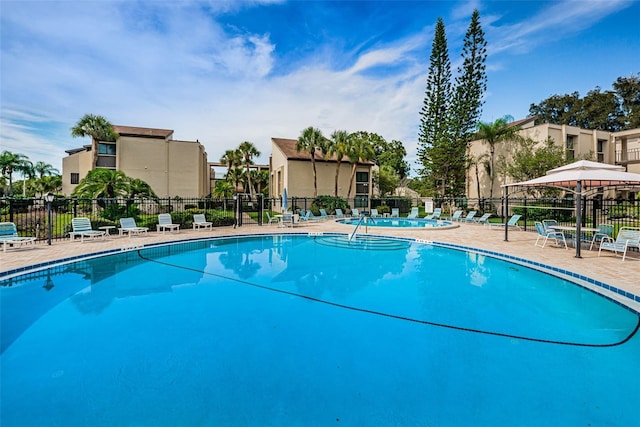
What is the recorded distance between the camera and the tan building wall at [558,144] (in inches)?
976

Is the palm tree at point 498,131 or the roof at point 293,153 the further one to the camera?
the roof at point 293,153

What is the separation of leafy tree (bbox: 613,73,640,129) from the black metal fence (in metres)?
16.8

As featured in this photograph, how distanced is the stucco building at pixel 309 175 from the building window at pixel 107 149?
47.2 ft

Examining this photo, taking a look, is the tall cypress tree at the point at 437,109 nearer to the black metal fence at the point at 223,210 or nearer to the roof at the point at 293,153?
the black metal fence at the point at 223,210

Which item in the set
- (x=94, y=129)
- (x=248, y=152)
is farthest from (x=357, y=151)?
(x=94, y=129)

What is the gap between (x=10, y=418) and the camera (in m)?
2.96

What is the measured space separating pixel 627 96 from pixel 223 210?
4567cm

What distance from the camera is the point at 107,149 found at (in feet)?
95.0

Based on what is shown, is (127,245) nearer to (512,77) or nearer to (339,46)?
(339,46)

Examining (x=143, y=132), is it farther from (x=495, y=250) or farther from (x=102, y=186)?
(x=495, y=250)

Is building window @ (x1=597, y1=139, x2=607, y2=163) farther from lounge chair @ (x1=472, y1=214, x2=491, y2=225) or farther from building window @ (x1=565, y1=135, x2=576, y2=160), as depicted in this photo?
lounge chair @ (x1=472, y1=214, x2=491, y2=225)

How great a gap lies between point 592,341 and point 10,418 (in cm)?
696

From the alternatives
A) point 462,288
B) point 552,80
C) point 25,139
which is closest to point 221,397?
point 462,288

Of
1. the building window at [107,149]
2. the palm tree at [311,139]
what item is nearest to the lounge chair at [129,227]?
the palm tree at [311,139]
